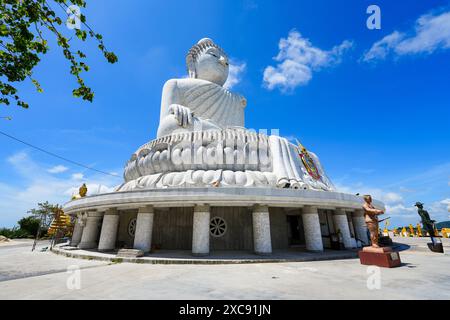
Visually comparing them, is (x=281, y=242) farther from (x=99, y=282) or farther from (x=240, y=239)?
(x=99, y=282)

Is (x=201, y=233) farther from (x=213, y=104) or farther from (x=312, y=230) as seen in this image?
(x=213, y=104)

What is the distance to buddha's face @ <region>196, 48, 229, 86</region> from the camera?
23047 mm

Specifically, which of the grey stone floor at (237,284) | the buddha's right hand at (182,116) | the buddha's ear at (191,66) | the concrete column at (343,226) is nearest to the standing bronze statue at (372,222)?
the grey stone floor at (237,284)

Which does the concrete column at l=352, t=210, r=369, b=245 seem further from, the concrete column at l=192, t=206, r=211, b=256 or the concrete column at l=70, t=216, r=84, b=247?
the concrete column at l=70, t=216, r=84, b=247

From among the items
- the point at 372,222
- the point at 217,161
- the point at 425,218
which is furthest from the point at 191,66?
the point at 425,218

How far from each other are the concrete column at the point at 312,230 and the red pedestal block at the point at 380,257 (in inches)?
111

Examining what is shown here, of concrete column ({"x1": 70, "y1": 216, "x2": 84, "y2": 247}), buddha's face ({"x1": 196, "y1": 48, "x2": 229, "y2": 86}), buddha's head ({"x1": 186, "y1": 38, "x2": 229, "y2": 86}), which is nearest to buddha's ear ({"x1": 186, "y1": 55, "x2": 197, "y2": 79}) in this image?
buddha's head ({"x1": 186, "y1": 38, "x2": 229, "y2": 86})

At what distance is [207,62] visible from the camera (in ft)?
75.5

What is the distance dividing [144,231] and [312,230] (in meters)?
7.73

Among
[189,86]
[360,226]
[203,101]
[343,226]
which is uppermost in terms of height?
[189,86]

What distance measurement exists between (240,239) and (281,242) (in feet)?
7.91
